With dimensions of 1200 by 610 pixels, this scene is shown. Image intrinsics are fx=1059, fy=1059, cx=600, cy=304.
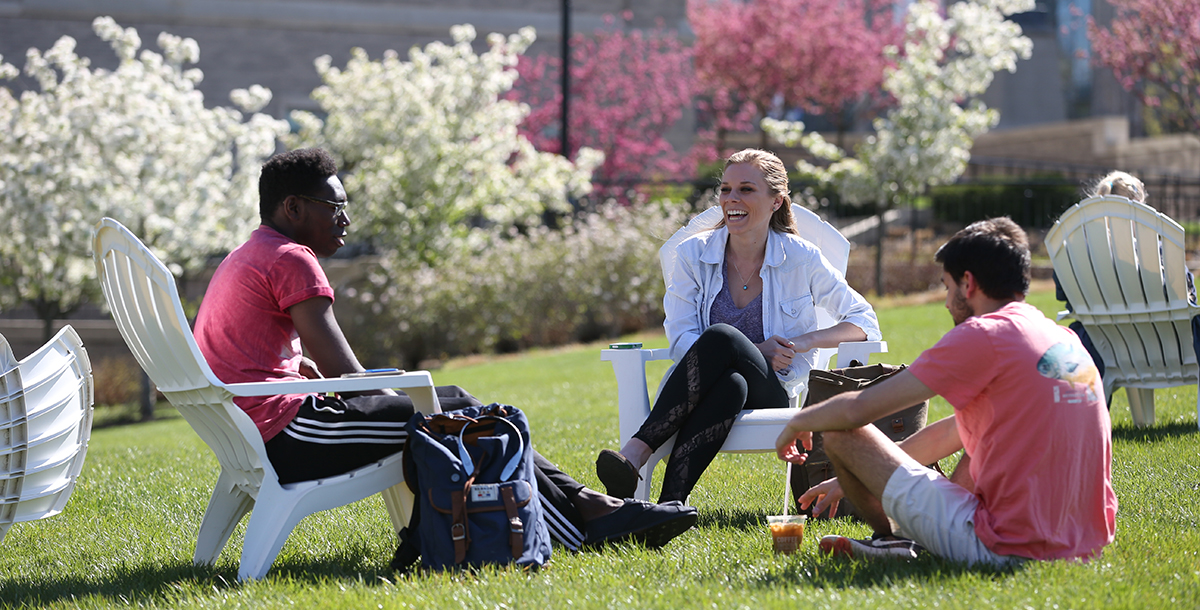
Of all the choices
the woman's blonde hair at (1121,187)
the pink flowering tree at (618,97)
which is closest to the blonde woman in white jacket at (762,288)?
the woman's blonde hair at (1121,187)

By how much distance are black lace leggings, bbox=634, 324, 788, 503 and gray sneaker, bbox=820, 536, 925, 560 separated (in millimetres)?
705

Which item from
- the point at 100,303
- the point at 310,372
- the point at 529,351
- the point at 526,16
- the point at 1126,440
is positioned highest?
the point at 526,16

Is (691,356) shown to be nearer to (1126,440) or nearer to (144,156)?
(1126,440)

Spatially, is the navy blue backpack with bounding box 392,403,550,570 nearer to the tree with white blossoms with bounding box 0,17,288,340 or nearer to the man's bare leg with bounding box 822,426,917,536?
the man's bare leg with bounding box 822,426,917,536

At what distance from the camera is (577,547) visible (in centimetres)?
377

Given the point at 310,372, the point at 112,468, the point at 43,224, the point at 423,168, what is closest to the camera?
the point at 310,372

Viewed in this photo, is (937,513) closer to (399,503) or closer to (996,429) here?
(996,429)

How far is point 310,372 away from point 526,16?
761 inches

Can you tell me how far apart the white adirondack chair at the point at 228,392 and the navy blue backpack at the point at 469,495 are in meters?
0.17

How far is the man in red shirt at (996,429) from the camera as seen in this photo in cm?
292

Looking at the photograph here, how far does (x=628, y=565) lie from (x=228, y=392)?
1405 millimetres

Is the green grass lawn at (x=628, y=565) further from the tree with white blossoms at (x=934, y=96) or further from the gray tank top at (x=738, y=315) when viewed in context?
the tree with white blossoms at (x=934, y=96)

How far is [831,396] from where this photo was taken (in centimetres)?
404

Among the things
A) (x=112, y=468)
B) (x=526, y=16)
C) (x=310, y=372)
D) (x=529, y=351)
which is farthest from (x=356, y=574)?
(x=526, y=16)
